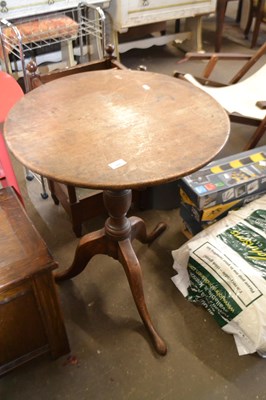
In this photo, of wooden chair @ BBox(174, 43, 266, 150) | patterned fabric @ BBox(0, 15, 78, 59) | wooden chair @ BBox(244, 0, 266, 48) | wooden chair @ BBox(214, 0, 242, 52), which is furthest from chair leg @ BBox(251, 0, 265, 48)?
patterned fabric @ BBox(0, 15, 78, 59)

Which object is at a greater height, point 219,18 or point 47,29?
point 47,29

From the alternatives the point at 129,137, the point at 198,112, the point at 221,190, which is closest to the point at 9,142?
the point at 129,137

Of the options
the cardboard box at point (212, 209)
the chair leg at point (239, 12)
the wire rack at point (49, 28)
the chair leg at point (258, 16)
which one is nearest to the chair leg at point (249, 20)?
the chair leg at point (258, 16)

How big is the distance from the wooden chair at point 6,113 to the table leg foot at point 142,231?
0.45 metres

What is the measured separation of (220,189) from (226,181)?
0.07 metres

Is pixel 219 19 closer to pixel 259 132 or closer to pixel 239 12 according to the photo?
pixel 239 12

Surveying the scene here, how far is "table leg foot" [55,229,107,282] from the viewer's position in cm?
142

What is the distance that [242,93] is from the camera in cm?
227

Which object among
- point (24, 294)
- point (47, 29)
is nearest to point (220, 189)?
point (24, 294)

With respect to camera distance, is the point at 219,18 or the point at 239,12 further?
the point at 239,12

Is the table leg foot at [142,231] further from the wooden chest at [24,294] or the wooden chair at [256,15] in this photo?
the wooden chair at [256,15]

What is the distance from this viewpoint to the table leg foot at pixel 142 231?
1504 mm

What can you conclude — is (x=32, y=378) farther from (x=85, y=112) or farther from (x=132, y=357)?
(x=85, y=112)

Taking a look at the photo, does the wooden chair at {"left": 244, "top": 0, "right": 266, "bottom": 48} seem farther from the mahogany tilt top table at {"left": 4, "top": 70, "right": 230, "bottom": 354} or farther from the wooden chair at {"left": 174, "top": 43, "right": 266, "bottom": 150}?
the mahogany tilt top table at {"left": 4, "top": 70, "right": 230, "bottom": 354}
